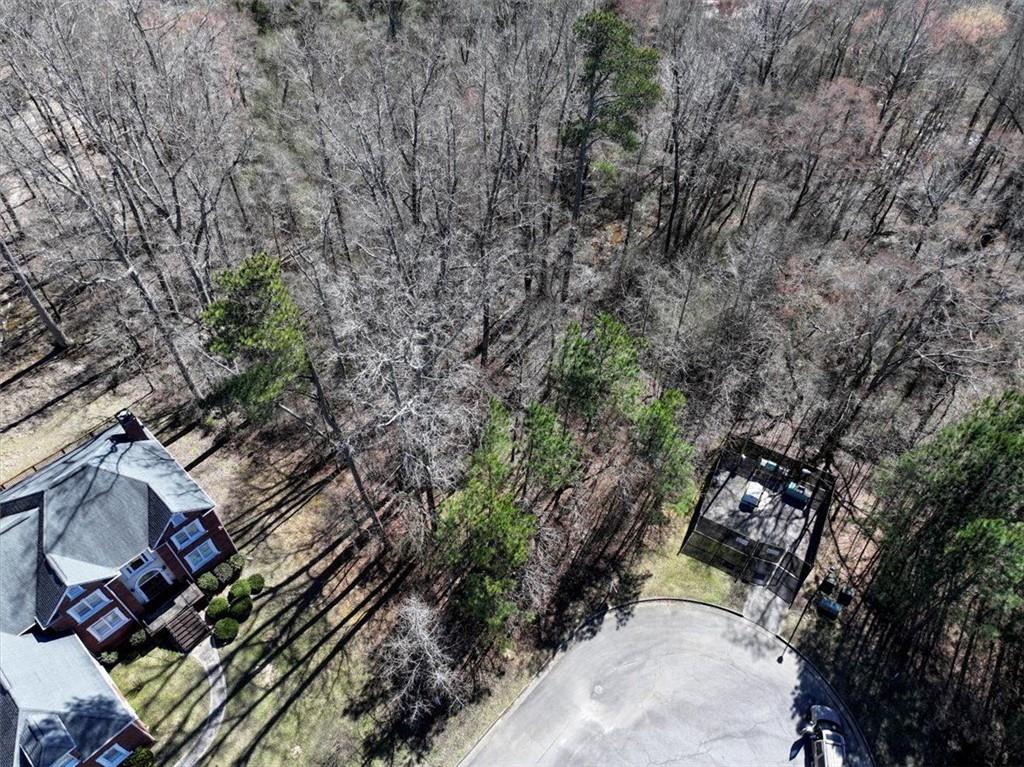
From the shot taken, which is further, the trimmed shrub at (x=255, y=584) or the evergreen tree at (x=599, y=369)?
the trimmed shrub at (x=255, y=584)

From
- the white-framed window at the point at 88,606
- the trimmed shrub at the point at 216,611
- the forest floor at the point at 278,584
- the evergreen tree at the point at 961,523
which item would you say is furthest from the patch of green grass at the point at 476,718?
the evergreen tree at the point at 961,523

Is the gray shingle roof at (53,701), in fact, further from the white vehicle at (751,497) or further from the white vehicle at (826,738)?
the white vehicle at (751,497)

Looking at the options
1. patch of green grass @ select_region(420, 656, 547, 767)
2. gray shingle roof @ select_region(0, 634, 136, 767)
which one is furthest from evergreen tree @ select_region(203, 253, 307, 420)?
patch of green grass @ select_region(420, 656, 547, 767)

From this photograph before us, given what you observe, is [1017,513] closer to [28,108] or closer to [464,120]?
[464,120]

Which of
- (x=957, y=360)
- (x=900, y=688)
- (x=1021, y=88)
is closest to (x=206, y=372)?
(x=900, y=688)

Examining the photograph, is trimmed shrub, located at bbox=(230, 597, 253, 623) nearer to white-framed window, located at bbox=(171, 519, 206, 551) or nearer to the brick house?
the brick house

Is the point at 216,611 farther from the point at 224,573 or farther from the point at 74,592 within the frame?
the point at 74,592

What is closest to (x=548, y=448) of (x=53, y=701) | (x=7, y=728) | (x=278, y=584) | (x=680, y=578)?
(x=680, y=578)
